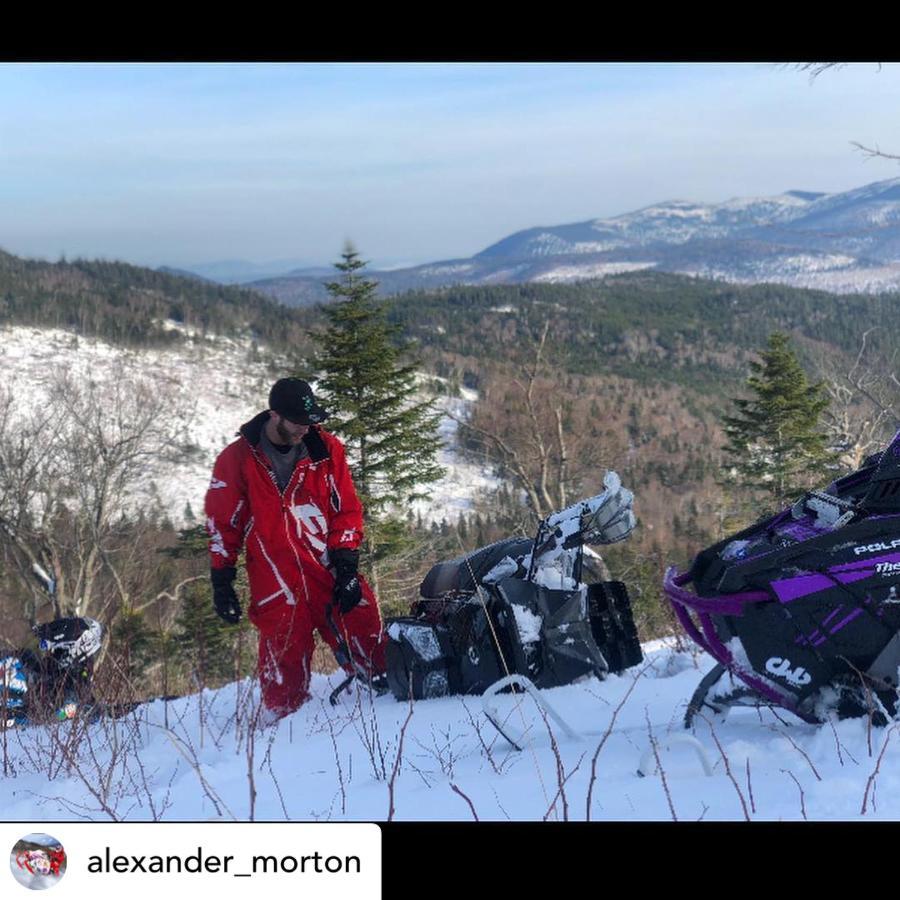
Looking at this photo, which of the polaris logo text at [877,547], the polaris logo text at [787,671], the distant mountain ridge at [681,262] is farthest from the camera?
the distant mountain ridge at [681,262]

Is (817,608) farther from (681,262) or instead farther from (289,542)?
(681,262)

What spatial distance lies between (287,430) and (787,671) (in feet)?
8.93

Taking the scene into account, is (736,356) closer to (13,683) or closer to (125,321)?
(125,321)

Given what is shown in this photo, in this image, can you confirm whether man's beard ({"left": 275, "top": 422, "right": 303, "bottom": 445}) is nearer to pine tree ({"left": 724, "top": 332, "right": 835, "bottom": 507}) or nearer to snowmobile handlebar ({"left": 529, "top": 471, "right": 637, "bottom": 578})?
snowmobile handlebar ({"left": 529, "top": 471, "right": 637, "bottom": 578})

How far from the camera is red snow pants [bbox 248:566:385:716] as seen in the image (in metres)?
4.71

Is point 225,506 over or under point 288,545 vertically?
over

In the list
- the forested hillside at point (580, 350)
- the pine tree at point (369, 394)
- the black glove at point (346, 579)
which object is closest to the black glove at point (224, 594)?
the black glove at point (346, 579)

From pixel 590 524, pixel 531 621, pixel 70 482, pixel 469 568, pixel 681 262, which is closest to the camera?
pixel 590 524

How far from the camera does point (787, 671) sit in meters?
2.88

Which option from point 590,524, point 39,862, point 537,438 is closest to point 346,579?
point 590,524

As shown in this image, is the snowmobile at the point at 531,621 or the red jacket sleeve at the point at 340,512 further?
the red jacket sleeve at the point at 340,512

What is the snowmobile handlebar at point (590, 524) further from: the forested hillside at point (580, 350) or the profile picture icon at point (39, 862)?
the forested hillside at point (580, 350)

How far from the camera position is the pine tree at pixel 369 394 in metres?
22.2

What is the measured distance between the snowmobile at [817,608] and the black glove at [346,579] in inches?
82.3
